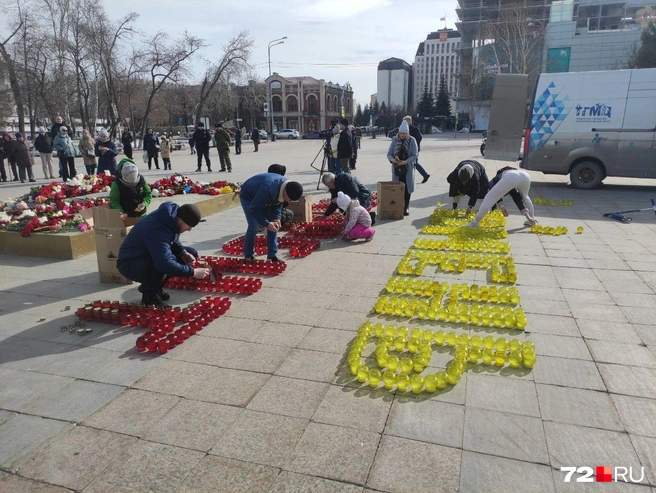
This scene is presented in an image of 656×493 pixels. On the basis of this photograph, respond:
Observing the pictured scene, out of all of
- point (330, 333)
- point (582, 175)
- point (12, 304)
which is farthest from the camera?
point (582, 175)

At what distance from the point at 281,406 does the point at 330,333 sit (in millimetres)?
1289

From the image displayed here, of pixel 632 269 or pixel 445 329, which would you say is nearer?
pixel 445 329

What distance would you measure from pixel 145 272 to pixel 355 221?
396 centimetres

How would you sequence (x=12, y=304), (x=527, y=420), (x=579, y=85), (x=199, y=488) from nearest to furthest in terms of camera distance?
(x=199, y=488)
(x=527, y=420)
(x=12, y=304)
(x=579, y=85)

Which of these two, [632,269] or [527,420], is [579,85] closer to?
[632,269]

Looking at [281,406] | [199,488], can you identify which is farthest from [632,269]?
[199,488]

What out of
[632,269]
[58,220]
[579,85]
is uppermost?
[579,85]

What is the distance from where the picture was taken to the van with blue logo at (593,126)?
1191 centimetres

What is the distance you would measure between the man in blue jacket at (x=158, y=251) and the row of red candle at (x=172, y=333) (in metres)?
0.42

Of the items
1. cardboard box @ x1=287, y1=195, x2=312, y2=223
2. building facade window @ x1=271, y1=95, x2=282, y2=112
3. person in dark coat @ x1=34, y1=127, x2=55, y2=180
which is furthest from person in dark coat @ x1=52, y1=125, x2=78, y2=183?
building facade window @ x1=271, y1=95, x2=282, y2=112

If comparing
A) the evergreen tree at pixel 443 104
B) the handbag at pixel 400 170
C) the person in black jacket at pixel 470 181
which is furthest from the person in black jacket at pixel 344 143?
the evergreen tree at pixel 443 104

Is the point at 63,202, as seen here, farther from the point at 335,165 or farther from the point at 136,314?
the point at 335,165

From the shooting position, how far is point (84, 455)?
2877 millimetres

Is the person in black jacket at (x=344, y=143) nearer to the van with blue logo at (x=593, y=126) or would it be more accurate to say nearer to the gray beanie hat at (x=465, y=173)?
the gray beanie hat at (x=465, y=173)
